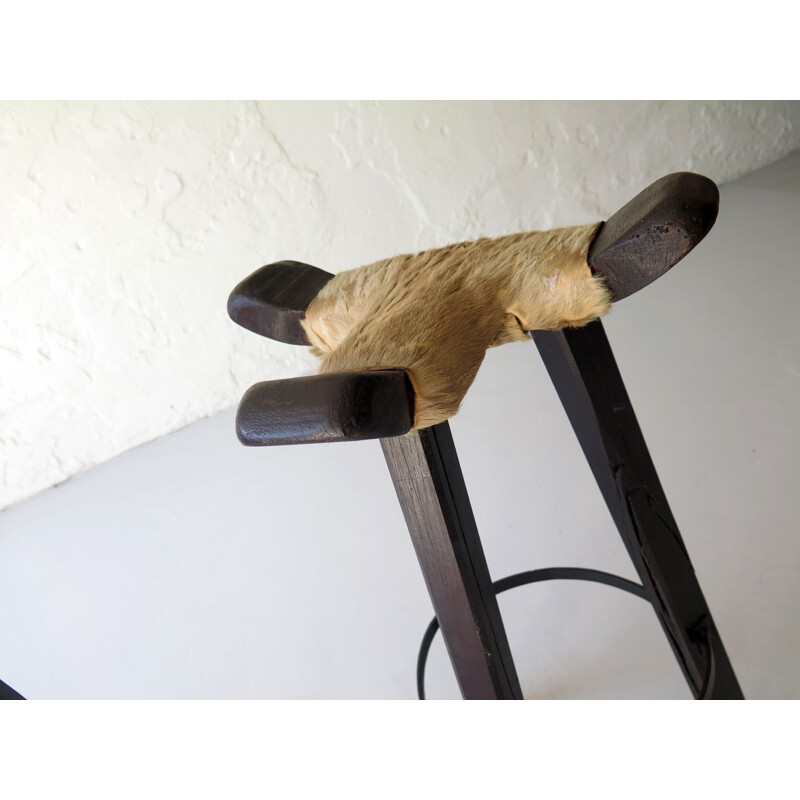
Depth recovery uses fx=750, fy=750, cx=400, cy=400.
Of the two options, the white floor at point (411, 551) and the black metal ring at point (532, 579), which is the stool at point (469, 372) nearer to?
the black metal ring at point (532, 579)

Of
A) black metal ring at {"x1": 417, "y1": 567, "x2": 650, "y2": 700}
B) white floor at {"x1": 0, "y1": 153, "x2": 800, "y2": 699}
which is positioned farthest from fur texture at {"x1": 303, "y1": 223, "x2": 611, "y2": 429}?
white floor at {"x1": 0, "y1": 153, "x2": 800, "y2": 699}

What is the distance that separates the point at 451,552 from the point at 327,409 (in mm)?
208

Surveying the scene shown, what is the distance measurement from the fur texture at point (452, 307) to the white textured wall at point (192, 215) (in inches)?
47.1

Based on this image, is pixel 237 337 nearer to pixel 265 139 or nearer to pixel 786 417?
pixel 265 139

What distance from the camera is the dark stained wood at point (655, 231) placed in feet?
1.83

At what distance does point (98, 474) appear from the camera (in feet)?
6.26

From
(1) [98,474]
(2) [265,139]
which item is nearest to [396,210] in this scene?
(2) [265,139]

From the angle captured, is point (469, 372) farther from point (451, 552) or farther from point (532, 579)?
point (532, 579)

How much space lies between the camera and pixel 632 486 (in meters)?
0.76

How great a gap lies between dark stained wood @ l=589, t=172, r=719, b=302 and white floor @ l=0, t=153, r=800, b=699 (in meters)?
0.68

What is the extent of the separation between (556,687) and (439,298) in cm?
72

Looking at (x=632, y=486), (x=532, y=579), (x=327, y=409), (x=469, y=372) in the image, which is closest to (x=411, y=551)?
(x=532, y=579)

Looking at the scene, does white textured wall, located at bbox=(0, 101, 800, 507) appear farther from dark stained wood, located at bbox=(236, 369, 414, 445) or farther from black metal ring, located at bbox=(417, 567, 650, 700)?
dark stained wood, located at bbox=(236, 369, 414, 445)

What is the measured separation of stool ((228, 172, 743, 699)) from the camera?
1.72 ft
